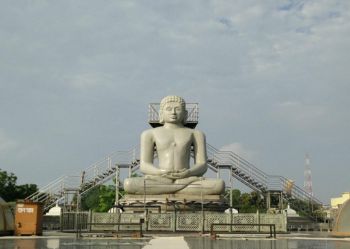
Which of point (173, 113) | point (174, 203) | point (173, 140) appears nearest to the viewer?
point (174, 203)

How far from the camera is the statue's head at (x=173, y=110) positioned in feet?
93.2

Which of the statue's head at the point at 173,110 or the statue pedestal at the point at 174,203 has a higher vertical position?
the statue's head at the point at 173,110

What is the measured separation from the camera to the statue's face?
2838 cm

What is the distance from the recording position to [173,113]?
93.2 feet

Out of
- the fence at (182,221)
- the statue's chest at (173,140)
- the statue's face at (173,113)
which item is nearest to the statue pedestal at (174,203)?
the statue's chest at (173,140)

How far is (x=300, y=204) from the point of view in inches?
1439

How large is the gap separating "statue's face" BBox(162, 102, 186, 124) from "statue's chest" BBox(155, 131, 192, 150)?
91cm

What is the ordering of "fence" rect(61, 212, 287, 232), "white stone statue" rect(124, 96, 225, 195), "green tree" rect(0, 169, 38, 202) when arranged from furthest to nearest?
1. "green tree" rect(0, 169, 38, 202)
2. "white stone statue" rect(124, 96, 225, 195)
3. "fence" rect(61, 212, 287, 232)

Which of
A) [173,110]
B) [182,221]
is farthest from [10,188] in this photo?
[182,221]

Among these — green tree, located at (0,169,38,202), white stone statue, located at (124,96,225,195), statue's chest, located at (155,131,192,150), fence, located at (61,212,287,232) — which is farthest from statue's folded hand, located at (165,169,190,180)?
green tree, located at (0,169,38,202)

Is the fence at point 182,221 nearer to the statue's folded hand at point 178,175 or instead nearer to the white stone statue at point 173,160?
the white stone statue at point 173,160

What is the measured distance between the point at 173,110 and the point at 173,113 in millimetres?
191

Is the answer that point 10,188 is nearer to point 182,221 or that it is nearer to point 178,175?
point 178,175

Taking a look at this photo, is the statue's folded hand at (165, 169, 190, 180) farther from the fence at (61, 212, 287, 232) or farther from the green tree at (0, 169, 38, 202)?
the green tree at (0, 169, 38, 202)
